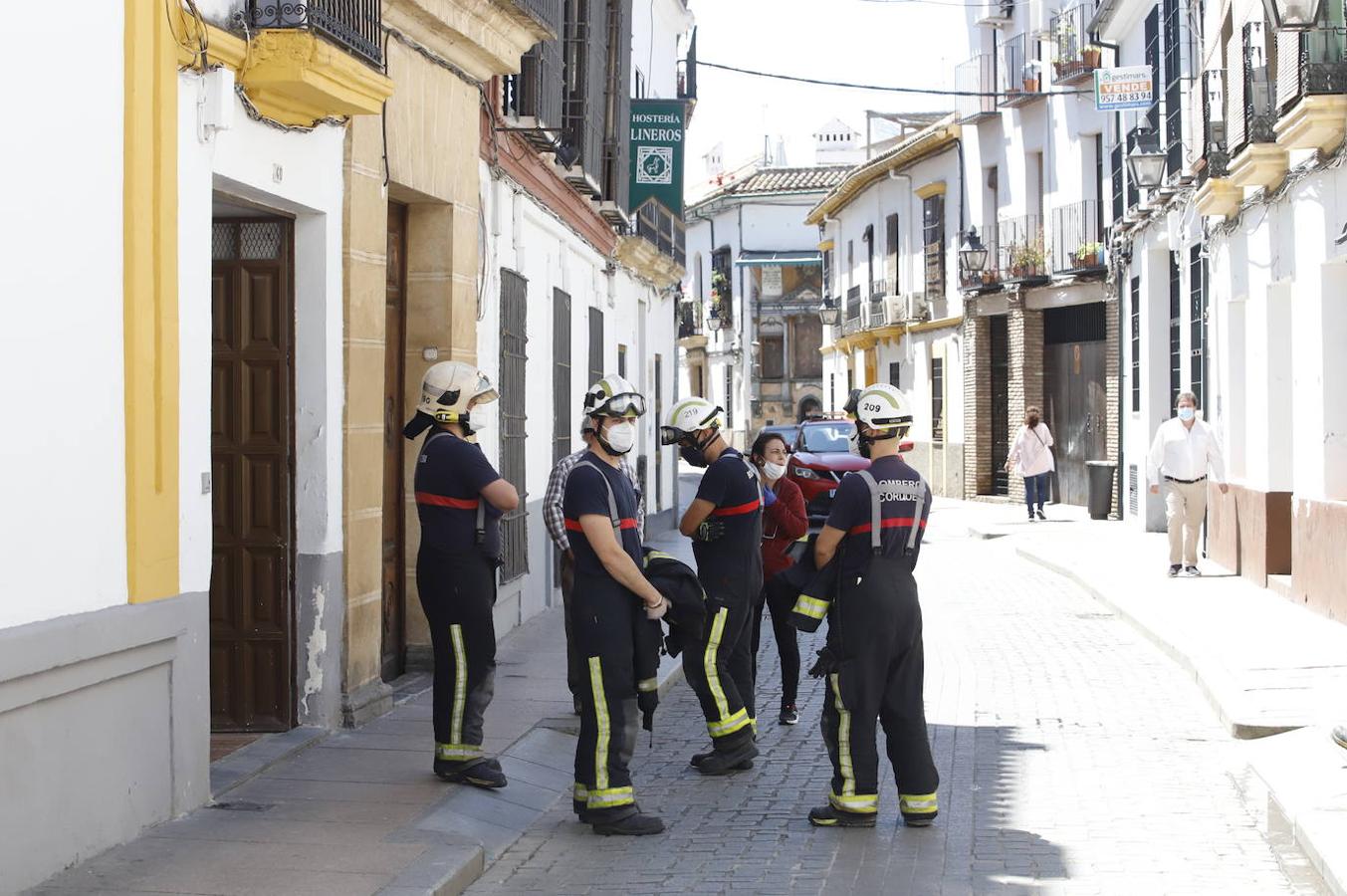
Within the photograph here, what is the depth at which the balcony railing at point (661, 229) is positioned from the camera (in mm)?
21953

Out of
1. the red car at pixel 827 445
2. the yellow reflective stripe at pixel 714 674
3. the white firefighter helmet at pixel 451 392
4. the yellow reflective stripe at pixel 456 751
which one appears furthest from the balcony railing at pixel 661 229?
the yellow reflective stripe at pixel 456 751

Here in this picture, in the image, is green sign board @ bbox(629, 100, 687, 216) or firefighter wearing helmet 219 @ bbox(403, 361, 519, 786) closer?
firefighter wearing helmet 219 @ bbox(403, 361, 519, 786)

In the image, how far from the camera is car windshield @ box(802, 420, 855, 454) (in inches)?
949

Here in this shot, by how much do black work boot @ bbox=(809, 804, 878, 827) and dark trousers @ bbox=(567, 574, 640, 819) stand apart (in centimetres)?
75

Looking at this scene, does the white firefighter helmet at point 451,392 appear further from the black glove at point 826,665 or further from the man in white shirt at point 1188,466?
the man in white shirt at point 1188,466

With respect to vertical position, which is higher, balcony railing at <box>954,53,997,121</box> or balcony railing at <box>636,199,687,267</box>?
balcony railing at <box>954,53,997,121</box>

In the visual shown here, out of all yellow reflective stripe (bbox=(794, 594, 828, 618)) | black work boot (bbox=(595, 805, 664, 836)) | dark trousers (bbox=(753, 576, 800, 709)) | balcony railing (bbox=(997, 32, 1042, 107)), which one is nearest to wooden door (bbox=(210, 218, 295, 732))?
black work boot (bbox=(595, 805, 664, 836))

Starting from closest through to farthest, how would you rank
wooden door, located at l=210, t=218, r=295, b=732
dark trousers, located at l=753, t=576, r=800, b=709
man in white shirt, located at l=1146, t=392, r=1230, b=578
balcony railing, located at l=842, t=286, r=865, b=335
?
wooden door, located at l=210, t=218, r=295, b=732, dark trousers, located at l=753, t=576, r=800, b=709, man in white shirt, located at l=1146, t=392, r=1230, b=578, balcony railing, located at l=842, t=286, r=865, b=335

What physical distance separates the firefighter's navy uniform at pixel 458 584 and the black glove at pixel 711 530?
1.27 m

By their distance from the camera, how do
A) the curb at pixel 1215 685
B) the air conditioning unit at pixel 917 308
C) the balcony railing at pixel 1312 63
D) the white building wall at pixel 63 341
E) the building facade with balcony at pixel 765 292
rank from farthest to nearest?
1. the building facade with balcony at pixel 765 292
2. the air conditioning unit at pixel 917 308
3. the balcony railing at pixel 1312 63
4. the curb at pixel 1215 685
5. the white building wall at pixel 63 341

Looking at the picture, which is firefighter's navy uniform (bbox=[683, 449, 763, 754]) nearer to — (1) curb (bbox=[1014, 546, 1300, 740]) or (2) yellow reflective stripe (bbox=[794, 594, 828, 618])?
(2) yellow reflective stripe (bbox=[794, 594, 828, 618])

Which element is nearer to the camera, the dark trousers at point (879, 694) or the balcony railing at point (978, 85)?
the dark trousers at point (879, 694)

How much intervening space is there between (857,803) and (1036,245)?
23.2 meters

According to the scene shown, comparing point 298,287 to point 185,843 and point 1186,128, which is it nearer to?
point 185,843
